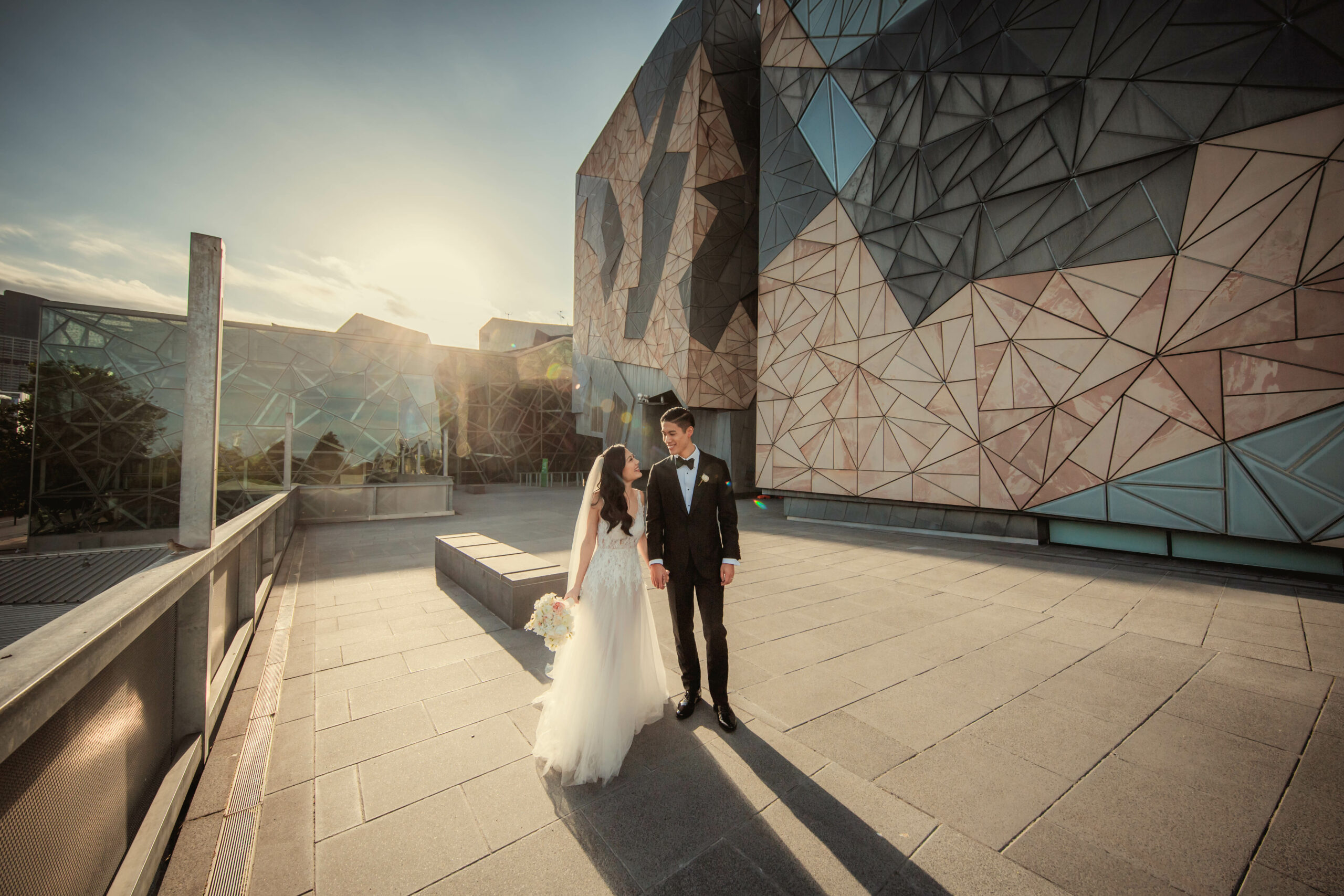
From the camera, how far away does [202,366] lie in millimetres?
2668

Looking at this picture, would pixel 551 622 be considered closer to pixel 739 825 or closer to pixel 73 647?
pixel 739 825

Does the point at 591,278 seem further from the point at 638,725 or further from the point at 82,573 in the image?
the point at 638,725

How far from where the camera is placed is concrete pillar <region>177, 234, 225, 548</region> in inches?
104

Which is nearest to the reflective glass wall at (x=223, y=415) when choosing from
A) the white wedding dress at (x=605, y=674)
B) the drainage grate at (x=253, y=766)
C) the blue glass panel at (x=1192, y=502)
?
the drainage grate at (x=253, y=766)

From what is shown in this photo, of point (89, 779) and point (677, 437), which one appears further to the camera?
point (677, 437)

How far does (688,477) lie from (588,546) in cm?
79

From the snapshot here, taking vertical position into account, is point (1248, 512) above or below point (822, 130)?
below

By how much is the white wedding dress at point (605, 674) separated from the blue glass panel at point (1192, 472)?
9.54 metres

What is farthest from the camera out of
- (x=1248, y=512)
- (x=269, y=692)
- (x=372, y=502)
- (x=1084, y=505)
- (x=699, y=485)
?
(x=372, y=502)

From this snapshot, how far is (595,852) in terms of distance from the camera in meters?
2.19

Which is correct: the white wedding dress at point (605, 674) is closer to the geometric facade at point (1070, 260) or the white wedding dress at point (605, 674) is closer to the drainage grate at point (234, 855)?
the drainage grate at point (234, 855)

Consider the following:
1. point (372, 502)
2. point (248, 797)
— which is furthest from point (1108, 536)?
point (372, 502)

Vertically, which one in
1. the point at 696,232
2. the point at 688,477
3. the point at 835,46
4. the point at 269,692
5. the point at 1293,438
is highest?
the point at 835,46

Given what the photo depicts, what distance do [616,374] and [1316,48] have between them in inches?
741
